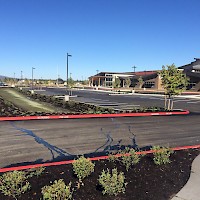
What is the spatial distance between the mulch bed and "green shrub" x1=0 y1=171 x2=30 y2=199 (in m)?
0.14

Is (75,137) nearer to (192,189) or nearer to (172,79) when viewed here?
(192,189)

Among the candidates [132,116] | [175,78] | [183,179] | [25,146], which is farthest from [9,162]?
[175,78]

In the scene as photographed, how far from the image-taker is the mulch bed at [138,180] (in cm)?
595

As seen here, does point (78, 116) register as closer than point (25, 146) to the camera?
No

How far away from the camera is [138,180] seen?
685 centimetres

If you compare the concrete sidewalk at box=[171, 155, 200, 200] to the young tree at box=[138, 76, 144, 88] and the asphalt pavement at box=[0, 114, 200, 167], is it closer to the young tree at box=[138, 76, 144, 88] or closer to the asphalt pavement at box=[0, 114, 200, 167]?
the asphalt pavement at box=[0, 114, 200, 167]

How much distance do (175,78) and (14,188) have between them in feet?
68.4

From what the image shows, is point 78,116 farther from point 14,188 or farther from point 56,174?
point 14,188

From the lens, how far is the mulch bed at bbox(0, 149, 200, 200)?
595 cm

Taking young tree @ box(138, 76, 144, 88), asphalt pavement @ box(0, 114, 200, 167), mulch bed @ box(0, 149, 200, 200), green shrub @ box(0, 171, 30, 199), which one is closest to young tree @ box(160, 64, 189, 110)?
asphalt pavement @ box(0, 114, 200, 167)

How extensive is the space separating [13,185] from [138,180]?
3.48 m

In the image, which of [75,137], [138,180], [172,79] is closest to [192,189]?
[138,180]

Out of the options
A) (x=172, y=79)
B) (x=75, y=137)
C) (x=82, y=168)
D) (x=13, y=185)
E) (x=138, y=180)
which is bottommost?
(x=75, y=137)

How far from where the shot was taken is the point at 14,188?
5.78 meters
